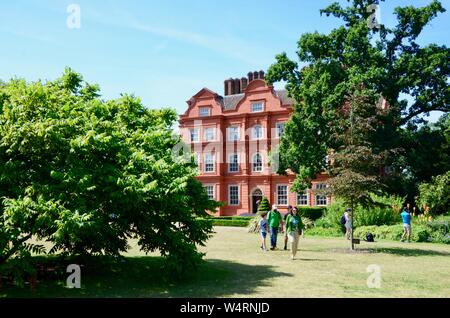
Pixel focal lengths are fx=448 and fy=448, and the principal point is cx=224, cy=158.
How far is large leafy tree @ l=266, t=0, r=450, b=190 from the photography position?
31344mm

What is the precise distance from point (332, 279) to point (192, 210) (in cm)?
442

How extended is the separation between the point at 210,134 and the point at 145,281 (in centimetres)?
3912

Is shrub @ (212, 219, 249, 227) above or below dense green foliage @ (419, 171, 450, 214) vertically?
below

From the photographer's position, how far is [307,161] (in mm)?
32188

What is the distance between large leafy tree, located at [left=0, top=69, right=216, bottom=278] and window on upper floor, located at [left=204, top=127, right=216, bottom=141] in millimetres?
37408

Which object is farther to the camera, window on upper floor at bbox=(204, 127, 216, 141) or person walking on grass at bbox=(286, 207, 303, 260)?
window on upper floor at bbox=(204, 127, 216, 141)

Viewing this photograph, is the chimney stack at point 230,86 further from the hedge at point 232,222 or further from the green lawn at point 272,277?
the green lawn at point 272,277

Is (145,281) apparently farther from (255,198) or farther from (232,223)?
(255,198)

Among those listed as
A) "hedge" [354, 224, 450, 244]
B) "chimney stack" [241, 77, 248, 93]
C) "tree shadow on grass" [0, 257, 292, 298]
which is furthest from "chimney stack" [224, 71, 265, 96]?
"tree shadow on grass" [0, 257, 292, 298]

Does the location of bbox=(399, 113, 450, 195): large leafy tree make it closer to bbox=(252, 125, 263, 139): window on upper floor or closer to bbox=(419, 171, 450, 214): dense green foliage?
bbox=(419, 171, 450, 214): dense green foliage

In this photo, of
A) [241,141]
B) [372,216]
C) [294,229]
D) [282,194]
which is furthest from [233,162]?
[294,229]

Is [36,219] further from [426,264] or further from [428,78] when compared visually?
[428,78]
